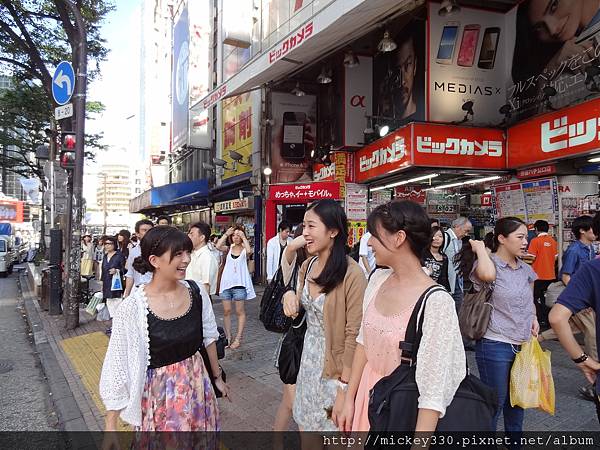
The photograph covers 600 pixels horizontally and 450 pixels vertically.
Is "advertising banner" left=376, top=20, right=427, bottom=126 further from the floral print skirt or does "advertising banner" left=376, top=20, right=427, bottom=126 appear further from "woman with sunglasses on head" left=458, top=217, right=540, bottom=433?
the floral print skirt

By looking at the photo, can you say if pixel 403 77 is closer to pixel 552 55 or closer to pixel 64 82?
pixel 552 55

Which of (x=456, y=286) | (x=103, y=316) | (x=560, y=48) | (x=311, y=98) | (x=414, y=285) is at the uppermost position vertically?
(x=311, y=98)

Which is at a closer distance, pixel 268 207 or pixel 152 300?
pixel 152 300

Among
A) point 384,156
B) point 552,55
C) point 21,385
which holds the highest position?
point 552,55

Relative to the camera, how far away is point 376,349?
1.91m

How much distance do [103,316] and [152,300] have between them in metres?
6.11

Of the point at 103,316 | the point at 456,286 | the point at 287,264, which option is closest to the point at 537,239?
the point at 456,286

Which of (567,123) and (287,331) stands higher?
(567,123)

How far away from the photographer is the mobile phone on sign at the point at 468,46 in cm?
905

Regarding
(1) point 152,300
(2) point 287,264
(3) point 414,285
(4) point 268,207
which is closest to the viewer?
(3) point 414,285

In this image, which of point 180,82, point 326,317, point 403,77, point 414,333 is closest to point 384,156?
point 403,77

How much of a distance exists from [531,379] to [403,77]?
9382 mm

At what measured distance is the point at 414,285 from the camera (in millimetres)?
1829

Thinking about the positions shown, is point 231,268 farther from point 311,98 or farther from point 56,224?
point 311,98
